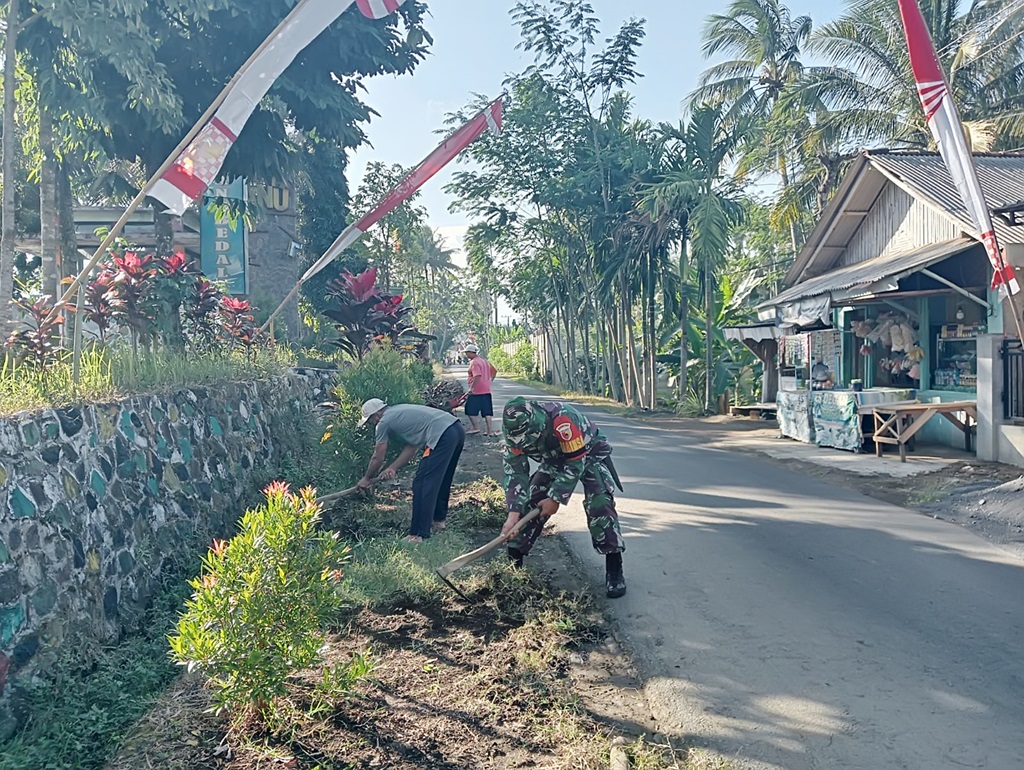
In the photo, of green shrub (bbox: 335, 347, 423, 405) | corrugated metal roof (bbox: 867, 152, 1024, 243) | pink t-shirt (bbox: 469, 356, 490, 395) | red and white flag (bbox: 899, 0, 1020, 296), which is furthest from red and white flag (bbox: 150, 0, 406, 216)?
corrugated metal roof (bbox: 867, 152, 1024, 243)

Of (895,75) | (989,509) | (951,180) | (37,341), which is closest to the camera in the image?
(37,341)

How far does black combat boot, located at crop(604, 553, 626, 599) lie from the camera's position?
587cm

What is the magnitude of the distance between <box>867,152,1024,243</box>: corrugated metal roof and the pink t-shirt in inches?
311

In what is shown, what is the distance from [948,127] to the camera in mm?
9141

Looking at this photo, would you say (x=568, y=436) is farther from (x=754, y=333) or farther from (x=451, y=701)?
(x=754, y=333)

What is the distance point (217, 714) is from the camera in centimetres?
364

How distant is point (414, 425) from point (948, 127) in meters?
6.92

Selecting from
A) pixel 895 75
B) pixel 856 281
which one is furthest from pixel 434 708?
pixel 895 75

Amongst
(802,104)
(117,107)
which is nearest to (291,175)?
(117,107)

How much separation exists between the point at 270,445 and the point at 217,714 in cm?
653

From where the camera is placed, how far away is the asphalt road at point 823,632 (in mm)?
Result: 3750

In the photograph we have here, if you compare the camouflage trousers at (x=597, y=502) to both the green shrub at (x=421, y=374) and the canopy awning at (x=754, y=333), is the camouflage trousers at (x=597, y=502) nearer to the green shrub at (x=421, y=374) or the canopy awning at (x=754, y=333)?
the green shrub at (x=421, y=374)

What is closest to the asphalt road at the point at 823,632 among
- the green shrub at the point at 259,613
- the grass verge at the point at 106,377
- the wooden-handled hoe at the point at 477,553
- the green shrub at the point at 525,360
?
the wooden-handled hoe at the point at 477,553

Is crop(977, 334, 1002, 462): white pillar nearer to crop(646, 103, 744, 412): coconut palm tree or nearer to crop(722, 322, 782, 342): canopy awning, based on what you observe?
crop(722, 322, 782, 342): canopy awning
